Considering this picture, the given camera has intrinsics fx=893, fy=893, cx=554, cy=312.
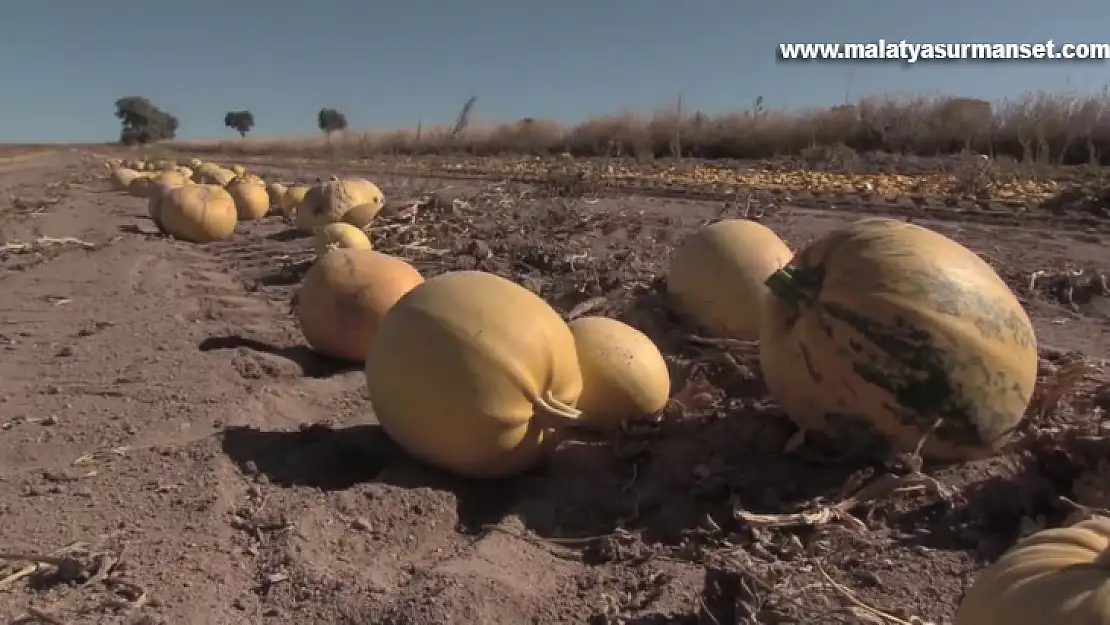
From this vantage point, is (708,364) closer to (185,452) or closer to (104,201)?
(185,452)

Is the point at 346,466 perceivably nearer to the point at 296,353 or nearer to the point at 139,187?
the point at 296,353

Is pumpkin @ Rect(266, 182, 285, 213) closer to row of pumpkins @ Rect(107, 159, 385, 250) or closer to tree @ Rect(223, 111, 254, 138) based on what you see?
row of pumpkins @ Rect(107, 159, 385, 250)

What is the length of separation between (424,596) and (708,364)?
1968 millimetres

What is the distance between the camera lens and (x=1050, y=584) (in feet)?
4.73

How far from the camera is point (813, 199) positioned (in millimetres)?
11602

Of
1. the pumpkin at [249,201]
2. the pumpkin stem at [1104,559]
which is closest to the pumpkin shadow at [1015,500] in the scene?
the pumpkin stem at [1104,559]

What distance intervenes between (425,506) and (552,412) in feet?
1.54

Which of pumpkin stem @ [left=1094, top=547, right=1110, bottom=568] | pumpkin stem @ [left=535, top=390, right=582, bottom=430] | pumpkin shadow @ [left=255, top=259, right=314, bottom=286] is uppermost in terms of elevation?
pumpkin stem @ [left=1094, top=547, right=1110, bottom=568]

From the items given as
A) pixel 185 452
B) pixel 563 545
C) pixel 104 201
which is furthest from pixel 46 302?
pixel 104 201

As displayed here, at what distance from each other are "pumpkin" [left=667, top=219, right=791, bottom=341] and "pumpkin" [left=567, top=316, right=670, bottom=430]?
0.95 m

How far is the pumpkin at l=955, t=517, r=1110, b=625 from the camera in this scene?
4.55 feet

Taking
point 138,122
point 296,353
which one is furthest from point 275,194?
point 138,122

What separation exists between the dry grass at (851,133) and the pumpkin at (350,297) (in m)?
9.75

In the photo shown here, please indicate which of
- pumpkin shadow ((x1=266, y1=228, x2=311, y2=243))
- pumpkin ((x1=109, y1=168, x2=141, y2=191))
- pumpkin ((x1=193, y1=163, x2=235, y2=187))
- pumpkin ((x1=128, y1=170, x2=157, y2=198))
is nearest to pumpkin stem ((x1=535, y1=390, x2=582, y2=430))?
pumpkin shadow ((x1=266, y1=228, x2=311, y2=243))
